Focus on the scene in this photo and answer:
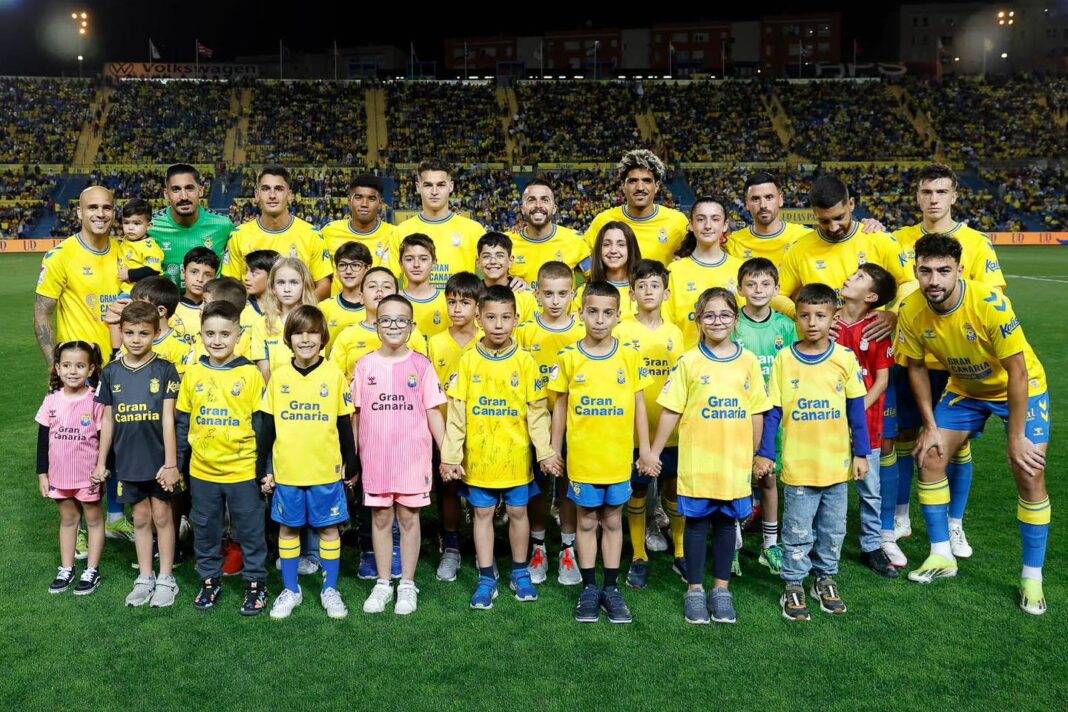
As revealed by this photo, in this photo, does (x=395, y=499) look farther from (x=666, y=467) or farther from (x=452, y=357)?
(x=666, y=467)

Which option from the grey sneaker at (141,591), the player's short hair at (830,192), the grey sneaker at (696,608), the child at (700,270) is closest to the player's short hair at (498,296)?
the child at (700,270)

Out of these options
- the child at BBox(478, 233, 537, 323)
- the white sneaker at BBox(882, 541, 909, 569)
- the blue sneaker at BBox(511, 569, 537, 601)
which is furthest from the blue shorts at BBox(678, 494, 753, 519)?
the child at BBox(478, 233, 537, 323)

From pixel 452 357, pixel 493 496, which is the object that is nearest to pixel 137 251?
pixel 452 357

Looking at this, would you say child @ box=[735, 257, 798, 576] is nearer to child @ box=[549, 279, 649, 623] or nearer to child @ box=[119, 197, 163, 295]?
child @ box=[549, 279, 649, 623]

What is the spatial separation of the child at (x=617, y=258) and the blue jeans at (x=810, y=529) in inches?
61.6

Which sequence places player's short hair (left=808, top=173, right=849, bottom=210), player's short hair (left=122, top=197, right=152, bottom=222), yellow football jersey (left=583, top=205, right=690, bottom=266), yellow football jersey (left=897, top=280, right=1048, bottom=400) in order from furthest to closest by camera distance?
player's short hair (left=122, top=197, right=152, bottom=222), yellow football jersey (left=583, top=205, right=690, bottom=266), player's short hair (left=808, top=173, right=849, bottom=210), yellow football jersey (left=897, top=280, right=1048, bottom=400)

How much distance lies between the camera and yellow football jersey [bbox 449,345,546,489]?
4418 millimetres

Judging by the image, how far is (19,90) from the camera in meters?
47.0

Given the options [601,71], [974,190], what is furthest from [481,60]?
[974,190]

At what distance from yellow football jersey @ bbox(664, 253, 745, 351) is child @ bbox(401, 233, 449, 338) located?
155 cm

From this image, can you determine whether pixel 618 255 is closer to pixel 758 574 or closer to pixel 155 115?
pixel 758 574

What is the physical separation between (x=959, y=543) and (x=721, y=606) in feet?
6.38

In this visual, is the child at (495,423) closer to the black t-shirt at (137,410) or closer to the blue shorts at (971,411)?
the black t-shirt at (137,410)

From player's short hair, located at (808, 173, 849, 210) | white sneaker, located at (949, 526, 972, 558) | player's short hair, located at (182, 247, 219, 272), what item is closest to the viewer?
white sneaker, located at (949, 526, 972, 558)
